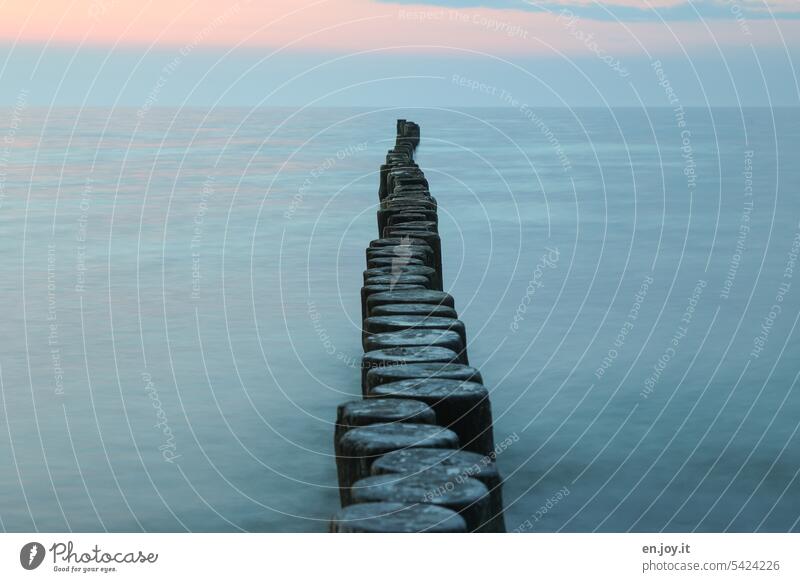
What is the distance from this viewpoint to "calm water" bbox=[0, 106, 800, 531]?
18.8 ft

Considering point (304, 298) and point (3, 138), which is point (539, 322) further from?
point (3, 138)

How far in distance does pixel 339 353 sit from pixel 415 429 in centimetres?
518

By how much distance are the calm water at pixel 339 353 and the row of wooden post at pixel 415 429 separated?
3.78 feet

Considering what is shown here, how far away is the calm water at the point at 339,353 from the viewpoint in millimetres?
5730

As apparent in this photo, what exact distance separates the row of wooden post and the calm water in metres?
1.15

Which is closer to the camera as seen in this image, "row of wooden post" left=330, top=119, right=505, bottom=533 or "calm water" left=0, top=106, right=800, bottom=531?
"row of wooden post" left=330, top=119, right=505, bottom=533

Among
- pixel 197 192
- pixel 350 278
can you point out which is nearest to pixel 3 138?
pixel 197 192

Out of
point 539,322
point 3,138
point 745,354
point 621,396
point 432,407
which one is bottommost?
point 432,407

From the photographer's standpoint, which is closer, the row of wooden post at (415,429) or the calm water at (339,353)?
the row of wooden post at (415,429)

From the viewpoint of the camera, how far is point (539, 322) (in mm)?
9586

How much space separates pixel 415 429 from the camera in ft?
11.2

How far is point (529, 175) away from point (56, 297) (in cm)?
1543

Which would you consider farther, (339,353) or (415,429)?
(339,353)

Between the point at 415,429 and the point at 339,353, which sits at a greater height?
the point at 339,353
